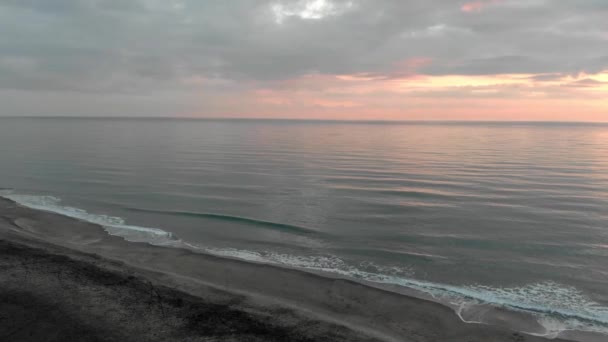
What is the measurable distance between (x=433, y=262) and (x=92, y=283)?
9532 millimetres

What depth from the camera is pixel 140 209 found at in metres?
19.6

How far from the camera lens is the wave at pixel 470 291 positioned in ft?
29.9

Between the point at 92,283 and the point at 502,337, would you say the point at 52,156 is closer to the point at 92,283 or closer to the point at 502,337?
the point at 92,283

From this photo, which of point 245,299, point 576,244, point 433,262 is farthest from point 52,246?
point 576,244

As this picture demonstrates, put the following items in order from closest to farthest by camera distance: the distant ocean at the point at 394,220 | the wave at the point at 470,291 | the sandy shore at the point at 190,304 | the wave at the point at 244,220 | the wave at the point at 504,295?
1. the sandy shore at the point at 190,304
2. the wave at the point at 504,295
3. the wave at the point at 470,291
4. the distant ocean at the point at 394,220
5. the wave at the point at 244,220

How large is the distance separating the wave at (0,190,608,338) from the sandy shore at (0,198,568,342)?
2.96ft

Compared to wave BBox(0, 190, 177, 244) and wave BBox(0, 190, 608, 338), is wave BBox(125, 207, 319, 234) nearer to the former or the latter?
wave BBox(0, 190, 177, 244)

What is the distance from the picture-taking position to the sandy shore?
6.89 metres

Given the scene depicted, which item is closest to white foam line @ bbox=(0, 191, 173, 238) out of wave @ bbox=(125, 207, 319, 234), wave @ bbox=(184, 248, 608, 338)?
wave @ bbox=(125, 207, 319, 234)

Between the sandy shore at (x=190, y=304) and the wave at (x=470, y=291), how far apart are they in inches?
35.6

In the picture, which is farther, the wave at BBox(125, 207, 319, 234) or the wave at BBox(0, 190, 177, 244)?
the wave at BBox(125, 207, 319, 234)

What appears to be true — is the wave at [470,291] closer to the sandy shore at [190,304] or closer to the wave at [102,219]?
the wave at [102,219]

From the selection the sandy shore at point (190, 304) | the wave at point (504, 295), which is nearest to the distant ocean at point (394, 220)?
the wave at point (504, 295)

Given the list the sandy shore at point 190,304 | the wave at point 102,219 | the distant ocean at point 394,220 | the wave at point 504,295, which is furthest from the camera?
the wave at point 102,219
